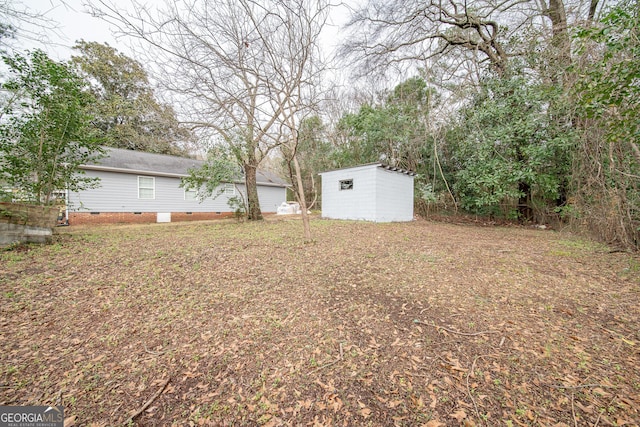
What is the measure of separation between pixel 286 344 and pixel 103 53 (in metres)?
19.7

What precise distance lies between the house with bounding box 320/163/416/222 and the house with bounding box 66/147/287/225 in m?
2.93

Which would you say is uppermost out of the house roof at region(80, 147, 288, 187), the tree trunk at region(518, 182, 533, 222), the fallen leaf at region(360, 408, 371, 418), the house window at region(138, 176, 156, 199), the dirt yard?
the house roof at region(80, 147, 288, 187)

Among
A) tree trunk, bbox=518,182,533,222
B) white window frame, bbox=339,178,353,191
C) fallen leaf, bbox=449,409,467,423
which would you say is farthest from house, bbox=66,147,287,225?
tree trunk, bbox=518,182,533,222

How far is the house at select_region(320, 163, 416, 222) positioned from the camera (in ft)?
31.7

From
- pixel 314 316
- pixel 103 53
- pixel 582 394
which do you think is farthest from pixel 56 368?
pixel 103 53

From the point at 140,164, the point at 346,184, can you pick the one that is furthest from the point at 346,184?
the point at 140,164

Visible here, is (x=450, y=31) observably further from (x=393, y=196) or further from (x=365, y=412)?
(x=365, y=412)

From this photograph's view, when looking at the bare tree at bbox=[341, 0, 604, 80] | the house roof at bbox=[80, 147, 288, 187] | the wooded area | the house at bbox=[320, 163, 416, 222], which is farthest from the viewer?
the house at bbox=[320, 163, 416, 222]

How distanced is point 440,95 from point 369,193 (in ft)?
14.2

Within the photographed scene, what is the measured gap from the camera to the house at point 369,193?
31.7 ft

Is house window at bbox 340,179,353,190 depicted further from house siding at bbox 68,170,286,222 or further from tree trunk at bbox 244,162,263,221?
house siding at bbox 68,170,286,222

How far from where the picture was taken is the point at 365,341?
2090 mm

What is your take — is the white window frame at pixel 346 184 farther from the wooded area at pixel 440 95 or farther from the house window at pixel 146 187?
the house window at pixel 146 187

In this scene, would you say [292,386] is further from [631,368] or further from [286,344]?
[631,368]
